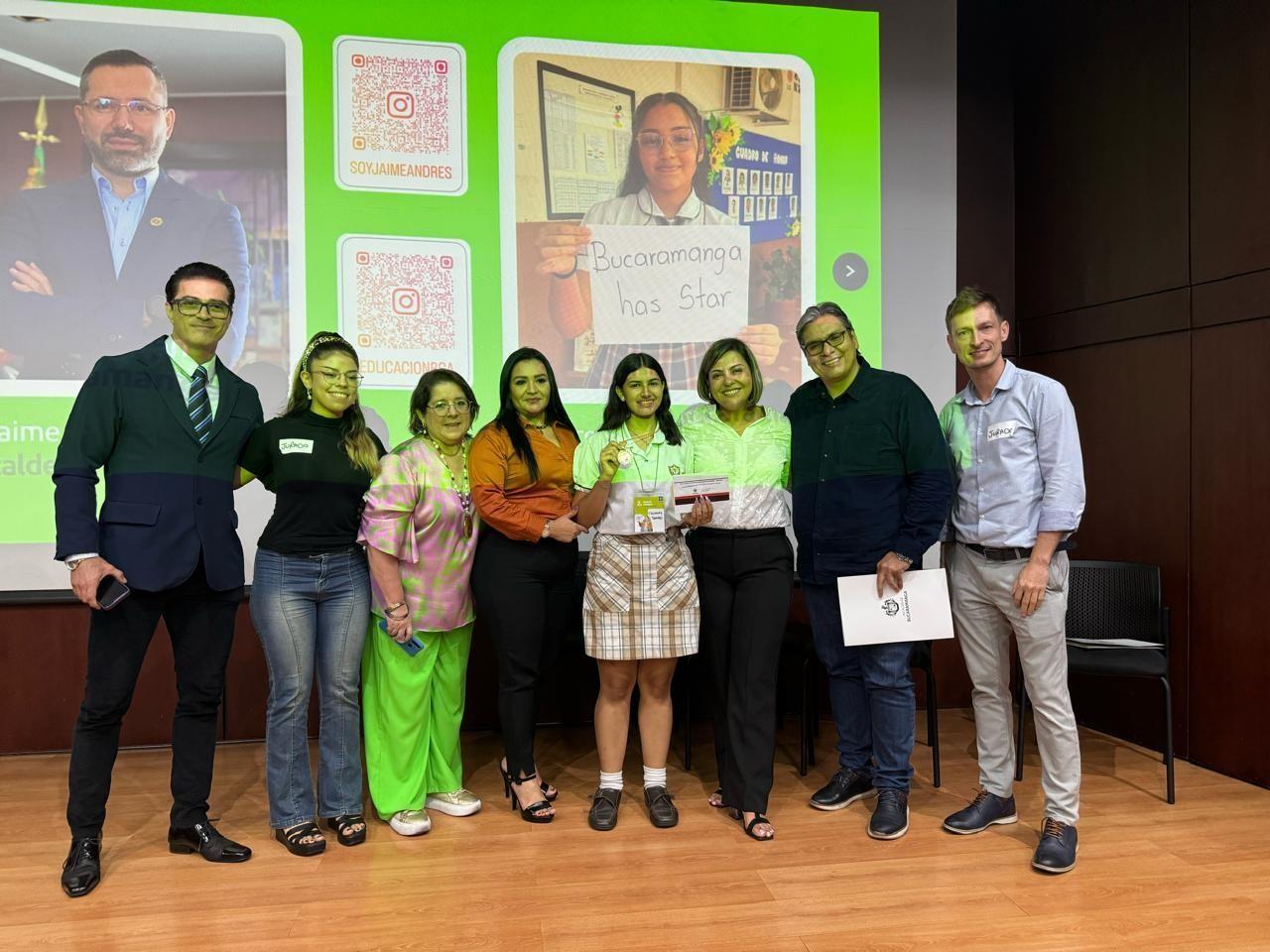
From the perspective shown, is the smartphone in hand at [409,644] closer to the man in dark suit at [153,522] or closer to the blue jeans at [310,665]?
the blue jeans at [310,665]

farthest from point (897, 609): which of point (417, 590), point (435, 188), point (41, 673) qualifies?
point (41, 673)

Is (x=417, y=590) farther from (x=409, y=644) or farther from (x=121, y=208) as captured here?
(x=121, y=208)

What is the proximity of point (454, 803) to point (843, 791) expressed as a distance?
1.35m

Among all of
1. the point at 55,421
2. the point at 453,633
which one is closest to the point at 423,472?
the point at 453,633

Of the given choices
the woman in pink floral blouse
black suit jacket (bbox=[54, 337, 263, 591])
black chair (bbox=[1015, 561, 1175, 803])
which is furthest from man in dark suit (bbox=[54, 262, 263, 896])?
black chair (bbox=[1015, 561, 1175, 803])

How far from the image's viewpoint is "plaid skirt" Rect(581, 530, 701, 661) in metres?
2.80

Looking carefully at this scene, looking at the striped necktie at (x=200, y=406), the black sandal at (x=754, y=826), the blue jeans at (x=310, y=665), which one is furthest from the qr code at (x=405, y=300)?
the black sandal at (x=754, y=826)

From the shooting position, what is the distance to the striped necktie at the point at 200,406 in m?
2.55

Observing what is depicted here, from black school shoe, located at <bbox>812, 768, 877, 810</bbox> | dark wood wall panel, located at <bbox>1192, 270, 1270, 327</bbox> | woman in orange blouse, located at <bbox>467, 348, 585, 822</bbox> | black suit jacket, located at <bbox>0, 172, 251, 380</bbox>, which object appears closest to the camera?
woman in orange blouse, located at <bbox>467, 348, 585, 822</bbox>

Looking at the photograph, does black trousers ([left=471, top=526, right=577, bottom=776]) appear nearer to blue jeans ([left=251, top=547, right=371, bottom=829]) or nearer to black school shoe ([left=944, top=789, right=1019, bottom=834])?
blue jeans ([left=251, top=547, right=371, bottom=829])

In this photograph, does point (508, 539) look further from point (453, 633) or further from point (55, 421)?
point (55, 421)

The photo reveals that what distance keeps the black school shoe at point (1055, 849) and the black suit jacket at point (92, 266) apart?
11.3 feet

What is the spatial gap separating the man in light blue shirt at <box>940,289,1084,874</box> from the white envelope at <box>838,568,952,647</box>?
0.10m

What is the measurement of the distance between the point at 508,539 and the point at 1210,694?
279cm
